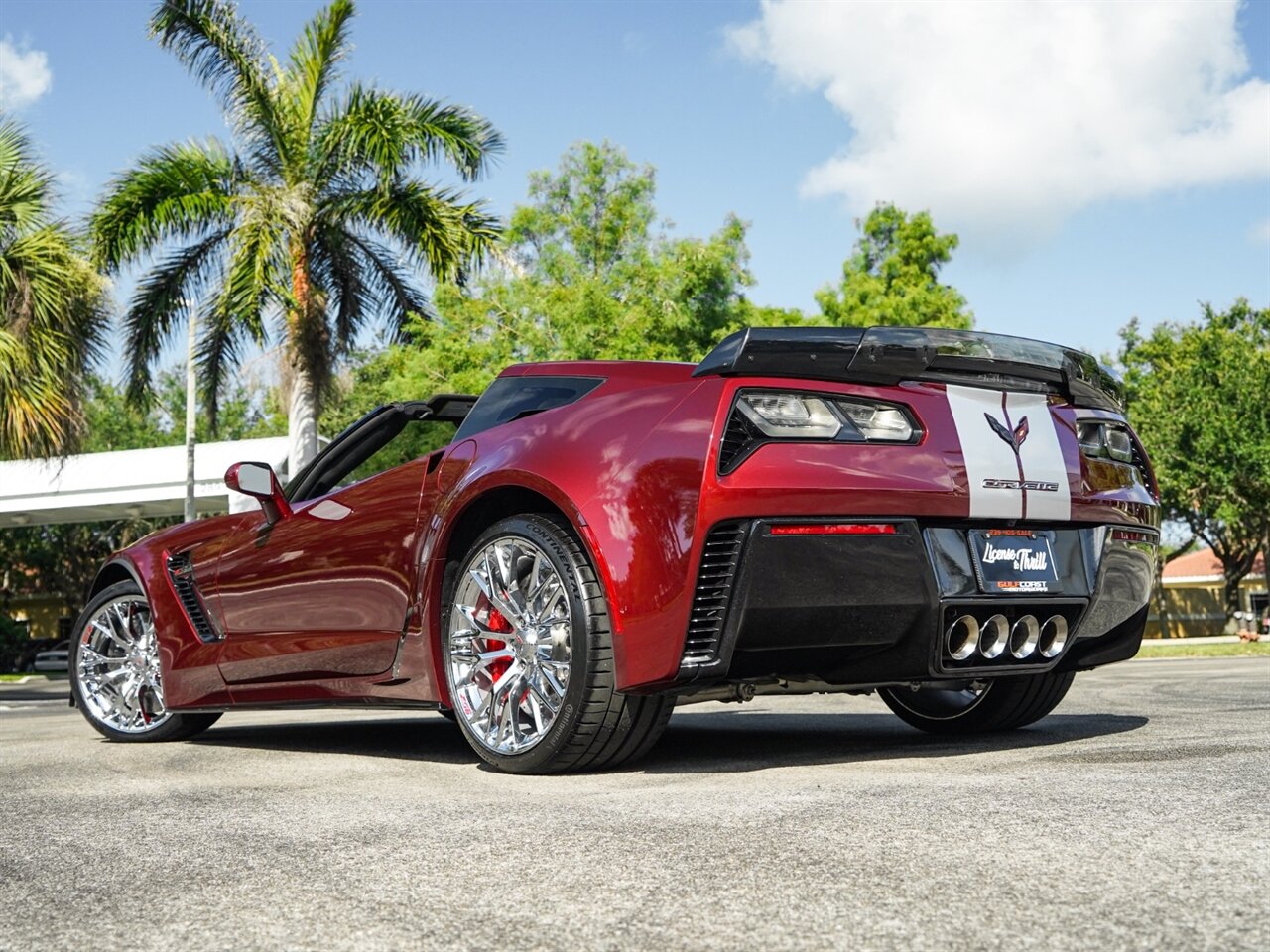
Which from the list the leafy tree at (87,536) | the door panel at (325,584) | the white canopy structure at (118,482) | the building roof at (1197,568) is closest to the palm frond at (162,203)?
the white canopy structure at (118,482)

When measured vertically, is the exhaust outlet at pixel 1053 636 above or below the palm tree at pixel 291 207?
below

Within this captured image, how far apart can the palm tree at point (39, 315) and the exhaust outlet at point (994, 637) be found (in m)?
16.1

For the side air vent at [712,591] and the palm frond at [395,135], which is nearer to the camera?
the side air vent at [712,591]

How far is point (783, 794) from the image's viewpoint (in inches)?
138

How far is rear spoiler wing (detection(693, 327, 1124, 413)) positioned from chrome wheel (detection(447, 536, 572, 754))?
0.84 meters

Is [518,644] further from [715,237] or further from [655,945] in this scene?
[715,237]

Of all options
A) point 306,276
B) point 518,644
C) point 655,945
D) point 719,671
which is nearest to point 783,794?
point 719,671

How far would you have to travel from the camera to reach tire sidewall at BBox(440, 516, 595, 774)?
405cm

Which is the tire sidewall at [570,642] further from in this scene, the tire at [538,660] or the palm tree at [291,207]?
the palm tree at [291,207]

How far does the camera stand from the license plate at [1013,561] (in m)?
4.11

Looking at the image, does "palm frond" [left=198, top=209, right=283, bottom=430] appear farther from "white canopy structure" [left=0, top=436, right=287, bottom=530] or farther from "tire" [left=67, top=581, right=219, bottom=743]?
"tire" [left=67, top=581, right=219, bottom=743]

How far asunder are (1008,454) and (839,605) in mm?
770

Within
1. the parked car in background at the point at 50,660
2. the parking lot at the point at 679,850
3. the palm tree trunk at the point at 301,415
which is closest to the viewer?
the parking lot at the point at 679,850

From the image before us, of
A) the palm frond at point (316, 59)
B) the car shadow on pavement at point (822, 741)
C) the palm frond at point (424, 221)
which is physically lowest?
the car shadow on pavement at point (822, 741)
